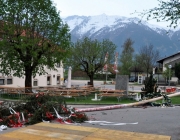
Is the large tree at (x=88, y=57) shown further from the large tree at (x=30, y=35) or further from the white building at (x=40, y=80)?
the large tree at (x=30, y=35)

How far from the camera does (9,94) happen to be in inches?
941

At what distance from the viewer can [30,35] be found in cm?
2328

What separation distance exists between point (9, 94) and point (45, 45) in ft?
18.8

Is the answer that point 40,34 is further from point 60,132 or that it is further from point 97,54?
point 60,132

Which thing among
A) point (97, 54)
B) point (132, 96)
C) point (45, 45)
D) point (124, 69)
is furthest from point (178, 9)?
point (124, 69)

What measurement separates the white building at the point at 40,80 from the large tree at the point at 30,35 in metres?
6.50

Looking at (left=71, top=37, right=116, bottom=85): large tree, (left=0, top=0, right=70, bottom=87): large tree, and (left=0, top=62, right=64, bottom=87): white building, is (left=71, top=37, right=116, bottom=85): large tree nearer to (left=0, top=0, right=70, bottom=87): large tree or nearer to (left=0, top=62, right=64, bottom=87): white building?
(left=0, top=62, right=64, bottom=87): white building

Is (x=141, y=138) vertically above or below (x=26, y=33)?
below

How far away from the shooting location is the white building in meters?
35.6

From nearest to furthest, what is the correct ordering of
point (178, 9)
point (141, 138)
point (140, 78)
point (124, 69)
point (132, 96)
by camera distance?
1. point (141, 138)
2. point (178, 9)
3. point (132, 96)
4. point (140, 78)
5. point (124, 69)

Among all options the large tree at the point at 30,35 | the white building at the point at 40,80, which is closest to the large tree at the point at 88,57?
the white building at the point at 40,80

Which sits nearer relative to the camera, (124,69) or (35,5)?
(35,5)

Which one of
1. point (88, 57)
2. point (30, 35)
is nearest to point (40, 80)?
point (88, 57)

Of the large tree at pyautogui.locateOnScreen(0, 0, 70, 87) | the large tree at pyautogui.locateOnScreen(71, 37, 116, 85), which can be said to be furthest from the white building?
the large tree at pyautogui.locateOnScreen(0, 0, 70, 87)
